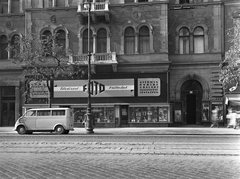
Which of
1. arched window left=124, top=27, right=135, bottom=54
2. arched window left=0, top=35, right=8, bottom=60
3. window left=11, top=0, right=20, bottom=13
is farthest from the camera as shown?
window left=11, top=0, right=20, bottom=13

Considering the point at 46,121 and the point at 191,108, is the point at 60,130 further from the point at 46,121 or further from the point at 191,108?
the point at 191,108

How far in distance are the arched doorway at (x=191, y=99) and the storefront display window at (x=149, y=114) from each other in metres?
2.32

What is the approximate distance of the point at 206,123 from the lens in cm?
3061

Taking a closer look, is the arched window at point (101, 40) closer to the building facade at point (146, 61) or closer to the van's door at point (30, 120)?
the building facade at point (146, 61)

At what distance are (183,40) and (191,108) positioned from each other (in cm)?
664

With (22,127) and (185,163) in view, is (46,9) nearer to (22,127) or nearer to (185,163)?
(22,127)

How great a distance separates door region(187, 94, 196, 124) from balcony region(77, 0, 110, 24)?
10.9 m

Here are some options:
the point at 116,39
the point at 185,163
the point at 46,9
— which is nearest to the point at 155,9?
the point at 116,39

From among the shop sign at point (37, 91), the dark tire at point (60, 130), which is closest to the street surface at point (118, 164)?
the dark tire at point (60, 130)

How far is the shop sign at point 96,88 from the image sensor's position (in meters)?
31.0

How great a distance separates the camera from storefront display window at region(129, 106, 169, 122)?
30578 mm

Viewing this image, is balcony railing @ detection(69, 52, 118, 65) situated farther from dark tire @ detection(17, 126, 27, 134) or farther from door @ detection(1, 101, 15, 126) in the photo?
dark tire @ detection(17, 126, 27, 134)

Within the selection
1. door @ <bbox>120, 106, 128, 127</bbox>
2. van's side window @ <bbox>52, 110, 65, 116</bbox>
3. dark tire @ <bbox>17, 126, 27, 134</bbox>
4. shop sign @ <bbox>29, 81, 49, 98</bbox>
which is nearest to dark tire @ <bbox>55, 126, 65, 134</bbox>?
van's side window @ <bbox>52, 110, 65, 116</bbox>

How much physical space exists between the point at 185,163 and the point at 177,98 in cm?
2225
